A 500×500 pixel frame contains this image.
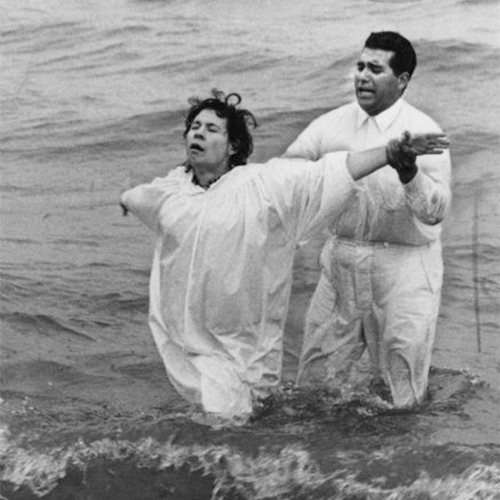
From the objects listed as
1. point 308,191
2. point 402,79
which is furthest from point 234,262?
point 402,79

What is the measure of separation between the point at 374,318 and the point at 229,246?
104cm

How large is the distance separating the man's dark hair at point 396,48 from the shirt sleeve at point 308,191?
0.71m

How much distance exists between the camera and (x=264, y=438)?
7.91 m

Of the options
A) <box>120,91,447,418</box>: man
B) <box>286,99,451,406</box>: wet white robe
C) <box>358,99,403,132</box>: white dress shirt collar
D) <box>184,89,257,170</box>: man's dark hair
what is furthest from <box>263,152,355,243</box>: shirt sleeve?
<box>358,99,403,132</box>: white dress shirt collar

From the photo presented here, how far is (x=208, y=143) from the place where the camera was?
7996mm

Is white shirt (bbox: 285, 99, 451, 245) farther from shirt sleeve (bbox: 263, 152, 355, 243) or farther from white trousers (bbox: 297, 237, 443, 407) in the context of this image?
shirt sleeve (bbox: 263, 152, 355, 243)

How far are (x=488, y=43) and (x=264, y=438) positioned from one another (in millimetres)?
7772

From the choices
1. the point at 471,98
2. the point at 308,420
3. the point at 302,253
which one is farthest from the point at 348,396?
the point at 471,98

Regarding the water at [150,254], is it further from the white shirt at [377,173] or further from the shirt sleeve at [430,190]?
the shirt sleeve at [430,190]

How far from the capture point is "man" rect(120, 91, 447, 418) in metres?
7.82

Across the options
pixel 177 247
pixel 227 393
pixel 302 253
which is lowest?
pixel 302 253

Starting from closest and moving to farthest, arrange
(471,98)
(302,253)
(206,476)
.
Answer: (206,476) → (302,253) → (471,98)

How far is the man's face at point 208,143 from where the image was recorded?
314 inches

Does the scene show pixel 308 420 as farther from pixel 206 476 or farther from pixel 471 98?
pixel 471 98
